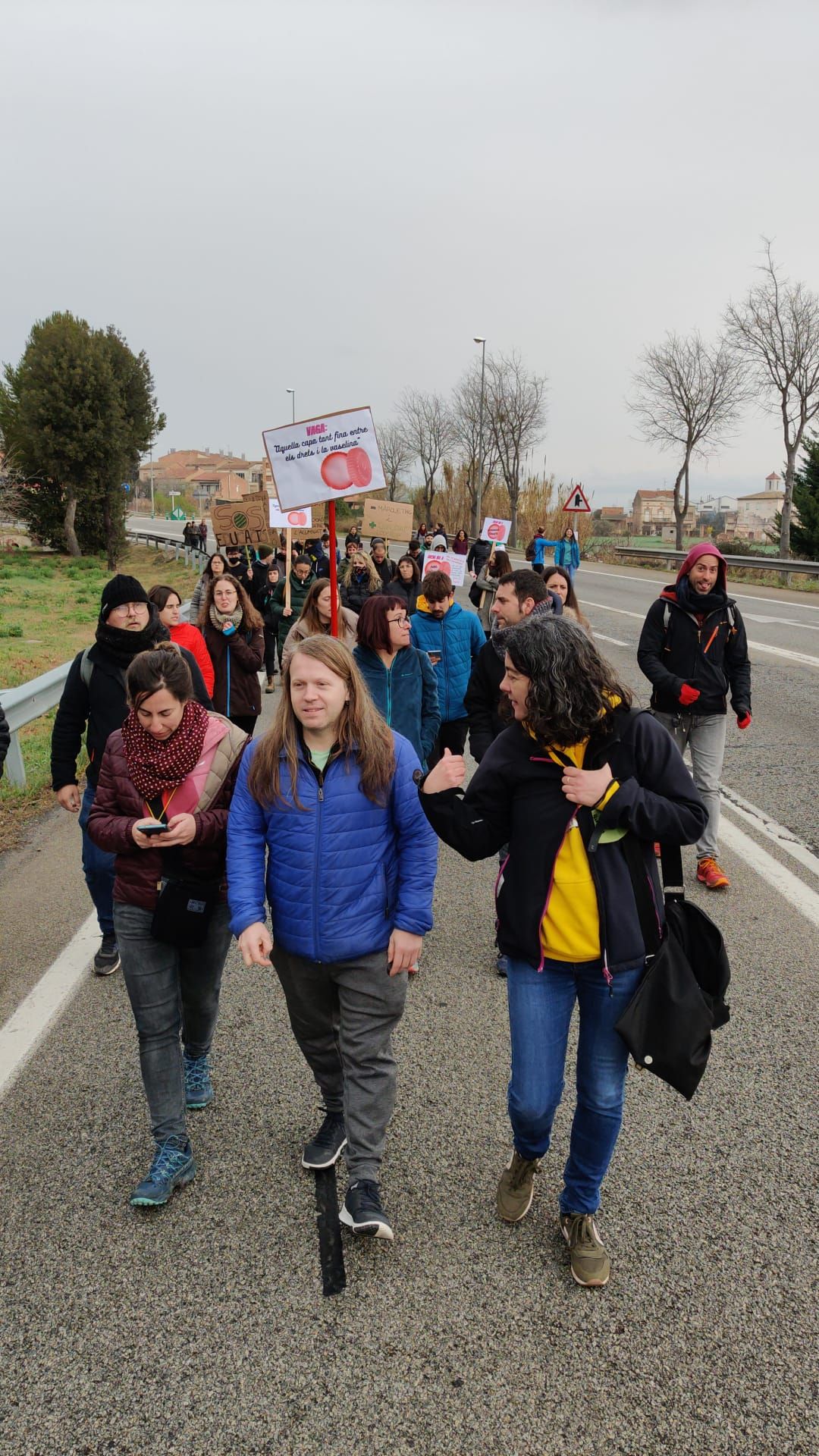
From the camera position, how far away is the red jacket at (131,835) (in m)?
3.08

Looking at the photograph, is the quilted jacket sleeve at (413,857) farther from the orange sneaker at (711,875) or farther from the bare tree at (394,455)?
the bare tree at (394,455)

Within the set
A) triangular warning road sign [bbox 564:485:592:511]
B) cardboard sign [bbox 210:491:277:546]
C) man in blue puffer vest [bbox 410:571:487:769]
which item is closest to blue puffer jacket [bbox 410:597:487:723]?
man in blue puffer vest [bbox 410:571:487:769]

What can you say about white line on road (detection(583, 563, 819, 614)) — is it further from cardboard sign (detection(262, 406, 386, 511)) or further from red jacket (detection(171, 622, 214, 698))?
red jacket (detection(171, 622, 214, 698))

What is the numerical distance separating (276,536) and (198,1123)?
1291 cm

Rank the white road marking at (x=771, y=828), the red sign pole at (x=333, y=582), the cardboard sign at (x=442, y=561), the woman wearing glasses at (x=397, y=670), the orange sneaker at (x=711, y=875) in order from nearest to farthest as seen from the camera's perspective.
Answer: the woman wearing glasses at (x=397, y=670) → the orange sneaker at (x=711, y=875) → the white road marking at (x=771, y=828) → the red sign pole at (x=333, y=582) → the cardboard sign at (x=442, y=561)

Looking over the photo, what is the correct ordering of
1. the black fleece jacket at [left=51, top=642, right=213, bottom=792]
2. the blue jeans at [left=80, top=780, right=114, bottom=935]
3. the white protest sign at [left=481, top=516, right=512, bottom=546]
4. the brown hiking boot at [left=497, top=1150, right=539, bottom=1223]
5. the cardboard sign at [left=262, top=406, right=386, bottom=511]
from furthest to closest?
the white protest sign at [left=481, top=516, right=512, bottom=546] → the cardboard sign at [left=262, top=406, right=386, bottom=511] → the blue jeans at [left=80, top=780, right=114, bottom=935] → the black fleece jacket at [left=51, top=642, right=213, bottom=792] → the brown hiking boot at [left=497, top=1150, right=539, bottom=1223]

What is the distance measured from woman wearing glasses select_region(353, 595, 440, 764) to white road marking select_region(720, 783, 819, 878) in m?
2.64

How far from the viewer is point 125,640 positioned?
13.6 ft

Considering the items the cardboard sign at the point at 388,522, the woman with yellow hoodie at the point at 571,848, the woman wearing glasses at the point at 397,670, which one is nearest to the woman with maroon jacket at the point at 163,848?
the woman with yellow hoodie at the point at 571,848

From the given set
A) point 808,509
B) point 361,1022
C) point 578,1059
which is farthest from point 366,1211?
point 808,509

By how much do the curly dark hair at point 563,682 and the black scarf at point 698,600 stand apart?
3339 millimetres

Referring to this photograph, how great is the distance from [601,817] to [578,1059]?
0.77 meters

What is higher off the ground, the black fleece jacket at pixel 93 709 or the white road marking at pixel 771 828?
the black fleece jacket at pixel 93 709

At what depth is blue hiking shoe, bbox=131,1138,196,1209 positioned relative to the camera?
293 cm
